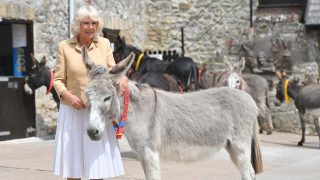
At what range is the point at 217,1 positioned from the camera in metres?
15.8

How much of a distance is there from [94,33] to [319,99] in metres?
7.93

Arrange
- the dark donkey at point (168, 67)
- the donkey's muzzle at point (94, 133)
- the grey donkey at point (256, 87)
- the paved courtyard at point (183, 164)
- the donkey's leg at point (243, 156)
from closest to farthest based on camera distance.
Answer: the donkey's muzzle at point (94, 133), the donkey's leg at point (243, 156), the paved courtyard at point (183, 164), the dark donkey at point (168, 67), the grey donkey at point (256, 87)

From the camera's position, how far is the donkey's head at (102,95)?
470 cm

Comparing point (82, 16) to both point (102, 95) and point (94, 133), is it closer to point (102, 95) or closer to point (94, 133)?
point (102, 95)

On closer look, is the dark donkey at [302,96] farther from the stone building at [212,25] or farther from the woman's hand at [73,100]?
the woman's hand at [73,100]

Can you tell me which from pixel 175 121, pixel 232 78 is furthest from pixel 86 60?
pixel 232 78

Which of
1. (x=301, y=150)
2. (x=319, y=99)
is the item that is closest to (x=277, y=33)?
(x=319, y=99)

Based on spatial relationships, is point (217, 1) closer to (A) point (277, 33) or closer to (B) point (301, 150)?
(A) point (277, 33)

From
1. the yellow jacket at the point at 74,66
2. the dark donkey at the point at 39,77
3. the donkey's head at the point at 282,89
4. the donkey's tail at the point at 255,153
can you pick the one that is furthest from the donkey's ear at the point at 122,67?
the donkey's head at the point at 282,89

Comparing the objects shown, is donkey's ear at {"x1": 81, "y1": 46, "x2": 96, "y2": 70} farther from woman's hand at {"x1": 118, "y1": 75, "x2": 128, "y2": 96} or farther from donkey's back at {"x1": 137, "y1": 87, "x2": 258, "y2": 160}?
donkey's back at {"x1": 137, "y1": 87, "x2": 258, "y2": 160}

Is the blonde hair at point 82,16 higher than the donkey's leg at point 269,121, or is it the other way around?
the blonde hair at point 82,16

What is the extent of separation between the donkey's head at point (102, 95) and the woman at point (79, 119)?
0.29 metres

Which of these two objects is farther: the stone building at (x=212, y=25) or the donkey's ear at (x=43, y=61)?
the stone building at (x=212, y=25)

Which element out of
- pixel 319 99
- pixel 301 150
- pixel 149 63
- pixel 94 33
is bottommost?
pixel 301 150
